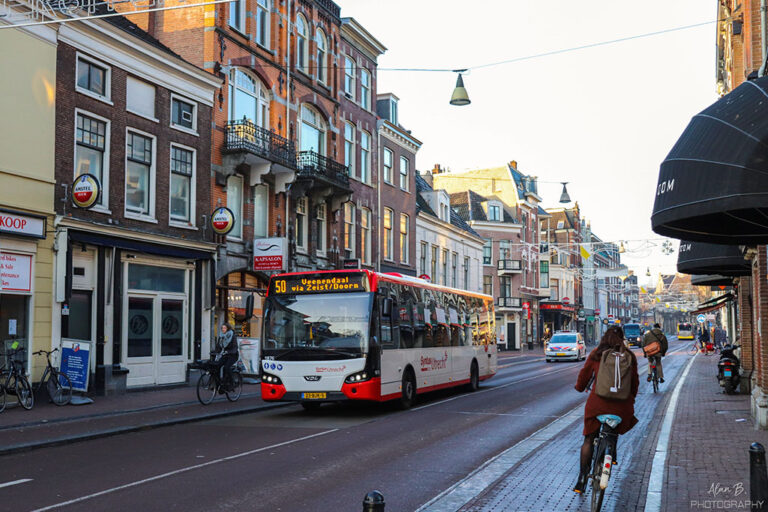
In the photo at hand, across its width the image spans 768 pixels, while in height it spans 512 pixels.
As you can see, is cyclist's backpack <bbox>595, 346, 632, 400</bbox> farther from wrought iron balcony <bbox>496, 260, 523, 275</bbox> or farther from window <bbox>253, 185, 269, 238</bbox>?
wrought iron balcony <bbox>496, 260, 523, 275</bbox>

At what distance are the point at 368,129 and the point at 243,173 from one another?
39.1 feet

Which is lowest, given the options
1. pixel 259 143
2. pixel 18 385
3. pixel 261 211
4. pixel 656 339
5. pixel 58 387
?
pixel 58 387

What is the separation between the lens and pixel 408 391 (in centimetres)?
1655

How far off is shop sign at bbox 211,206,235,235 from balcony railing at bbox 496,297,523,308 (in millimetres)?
41850

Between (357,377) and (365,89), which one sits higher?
(365,89)

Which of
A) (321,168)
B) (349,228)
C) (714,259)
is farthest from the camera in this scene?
(349,228)

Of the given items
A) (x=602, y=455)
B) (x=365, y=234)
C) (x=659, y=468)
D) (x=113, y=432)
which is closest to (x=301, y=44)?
(x=365, y=234)

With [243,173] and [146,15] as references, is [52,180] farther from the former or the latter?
[146,15]

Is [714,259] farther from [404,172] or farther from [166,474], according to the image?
[404,172]

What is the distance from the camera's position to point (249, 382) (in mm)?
23984

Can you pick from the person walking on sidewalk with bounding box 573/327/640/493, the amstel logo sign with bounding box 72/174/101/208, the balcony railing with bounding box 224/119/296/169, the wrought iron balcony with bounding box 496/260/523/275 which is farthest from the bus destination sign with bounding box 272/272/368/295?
the wrought iron balcony with bounding box 496/260/523/275

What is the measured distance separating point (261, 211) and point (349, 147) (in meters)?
8.65

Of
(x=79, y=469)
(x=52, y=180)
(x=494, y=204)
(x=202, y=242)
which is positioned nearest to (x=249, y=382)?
(x=202, y=242)

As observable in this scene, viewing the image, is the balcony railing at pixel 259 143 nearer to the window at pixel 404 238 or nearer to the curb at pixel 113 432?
the curb at pixel 113 432
